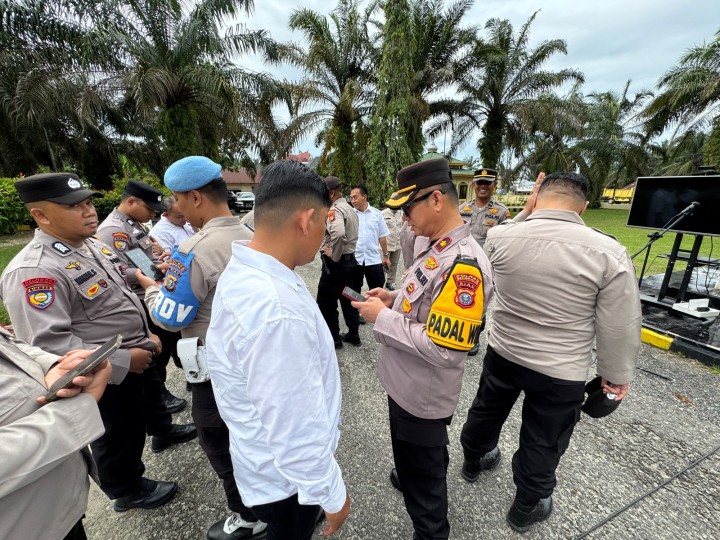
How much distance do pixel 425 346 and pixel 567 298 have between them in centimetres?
86

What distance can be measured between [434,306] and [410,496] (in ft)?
3.44

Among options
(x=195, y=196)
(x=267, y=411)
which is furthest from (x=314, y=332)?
(x=195, y=196)

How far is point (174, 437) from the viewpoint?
8.59ft

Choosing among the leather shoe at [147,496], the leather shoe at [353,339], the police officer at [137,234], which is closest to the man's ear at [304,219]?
the leather shoe at [147,496]

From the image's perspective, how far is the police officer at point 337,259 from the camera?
13.1 ft

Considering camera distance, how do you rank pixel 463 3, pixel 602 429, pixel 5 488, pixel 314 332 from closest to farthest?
pixel 5 488, pixel 314 332, pixel 602 429, pixel 463 3

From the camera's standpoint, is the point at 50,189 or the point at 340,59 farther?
the point at 340,59

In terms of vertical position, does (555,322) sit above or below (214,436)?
above

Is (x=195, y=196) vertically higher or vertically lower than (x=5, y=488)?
higher

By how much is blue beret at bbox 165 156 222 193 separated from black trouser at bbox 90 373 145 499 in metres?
1.23

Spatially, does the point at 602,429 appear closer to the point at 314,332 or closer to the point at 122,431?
the point at 314,332

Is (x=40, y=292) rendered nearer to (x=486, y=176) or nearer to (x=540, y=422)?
(x=540, y=422)

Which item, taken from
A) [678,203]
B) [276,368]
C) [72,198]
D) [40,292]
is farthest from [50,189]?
[678,203]

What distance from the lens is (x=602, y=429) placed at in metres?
2.70
